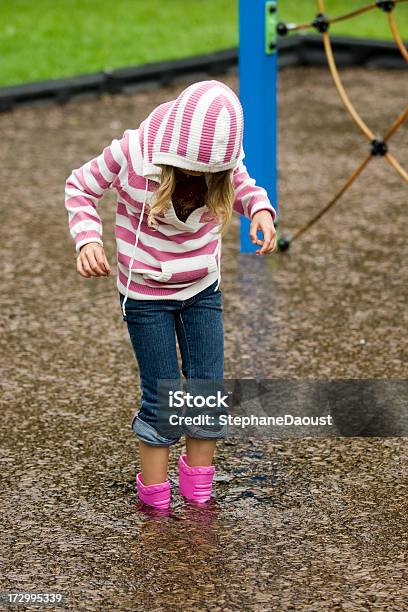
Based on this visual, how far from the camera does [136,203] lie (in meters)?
3.03

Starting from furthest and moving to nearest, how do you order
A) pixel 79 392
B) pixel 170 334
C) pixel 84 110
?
1. pixel 84 110
2. pixel 79 392
3. pixel 170 334

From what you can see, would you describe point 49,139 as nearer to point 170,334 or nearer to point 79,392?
point 79,392

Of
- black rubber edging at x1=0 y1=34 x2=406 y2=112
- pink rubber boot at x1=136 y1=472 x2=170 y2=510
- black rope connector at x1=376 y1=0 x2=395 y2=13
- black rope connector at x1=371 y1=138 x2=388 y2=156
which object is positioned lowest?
pink rubber boot at x1=136 y1=472 x2=170 y2=510

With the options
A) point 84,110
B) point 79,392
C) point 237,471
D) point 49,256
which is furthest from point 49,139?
point 237,471

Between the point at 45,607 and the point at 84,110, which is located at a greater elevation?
the point at 84,110

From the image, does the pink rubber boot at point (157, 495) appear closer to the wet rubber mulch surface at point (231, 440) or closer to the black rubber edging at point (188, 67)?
the wet rubber mulch surface at point (231, 440)

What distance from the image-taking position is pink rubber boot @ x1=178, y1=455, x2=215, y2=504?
3.25 meters

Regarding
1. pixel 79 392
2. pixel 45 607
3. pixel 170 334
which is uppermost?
pixel 170 334

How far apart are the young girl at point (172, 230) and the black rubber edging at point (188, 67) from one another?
5.16m

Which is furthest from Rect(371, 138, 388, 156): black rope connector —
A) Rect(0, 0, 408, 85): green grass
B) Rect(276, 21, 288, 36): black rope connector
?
Rect(0, 0, 408, 85): green grass

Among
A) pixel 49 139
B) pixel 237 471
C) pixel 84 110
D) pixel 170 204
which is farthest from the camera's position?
pixel 84 110

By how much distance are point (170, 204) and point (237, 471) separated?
2.92 ft

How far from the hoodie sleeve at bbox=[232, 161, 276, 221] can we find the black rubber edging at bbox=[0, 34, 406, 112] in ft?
16.9

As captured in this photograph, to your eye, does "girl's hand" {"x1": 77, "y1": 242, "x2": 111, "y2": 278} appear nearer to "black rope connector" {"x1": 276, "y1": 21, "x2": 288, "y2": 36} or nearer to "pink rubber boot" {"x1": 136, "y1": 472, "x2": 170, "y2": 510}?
"pink rubber boot" {"x1": 136, "y1": 472, "x2": 170, "y2": 510}
